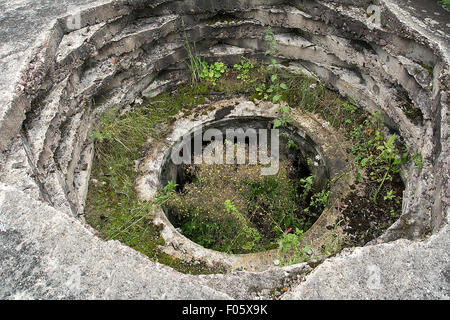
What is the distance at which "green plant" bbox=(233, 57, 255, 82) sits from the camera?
16.3 ft

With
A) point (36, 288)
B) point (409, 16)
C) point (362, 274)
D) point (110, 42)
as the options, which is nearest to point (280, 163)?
→ point (409, 16)

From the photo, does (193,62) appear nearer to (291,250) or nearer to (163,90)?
(163,90)

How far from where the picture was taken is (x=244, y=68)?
506 cm

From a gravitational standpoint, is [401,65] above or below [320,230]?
above

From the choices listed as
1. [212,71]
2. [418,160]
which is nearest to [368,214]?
[418,160]

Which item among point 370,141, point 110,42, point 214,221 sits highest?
point 110,42

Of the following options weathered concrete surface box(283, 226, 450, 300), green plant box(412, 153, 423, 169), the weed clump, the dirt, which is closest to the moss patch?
the dirt

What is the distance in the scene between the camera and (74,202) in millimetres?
3395

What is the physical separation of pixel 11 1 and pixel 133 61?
1.45 meters

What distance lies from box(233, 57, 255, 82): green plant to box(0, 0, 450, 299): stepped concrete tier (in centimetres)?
11

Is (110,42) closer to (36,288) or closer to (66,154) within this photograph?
(66,154)

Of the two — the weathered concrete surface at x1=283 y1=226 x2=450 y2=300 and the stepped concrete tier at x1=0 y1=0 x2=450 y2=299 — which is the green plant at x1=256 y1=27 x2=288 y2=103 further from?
the weathered concrete surface at x1=283 y1=226 x2=450 y2=300

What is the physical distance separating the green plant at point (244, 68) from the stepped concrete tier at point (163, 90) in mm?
107

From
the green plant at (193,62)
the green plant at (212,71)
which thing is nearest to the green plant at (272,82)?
the green plant at (212,71)
